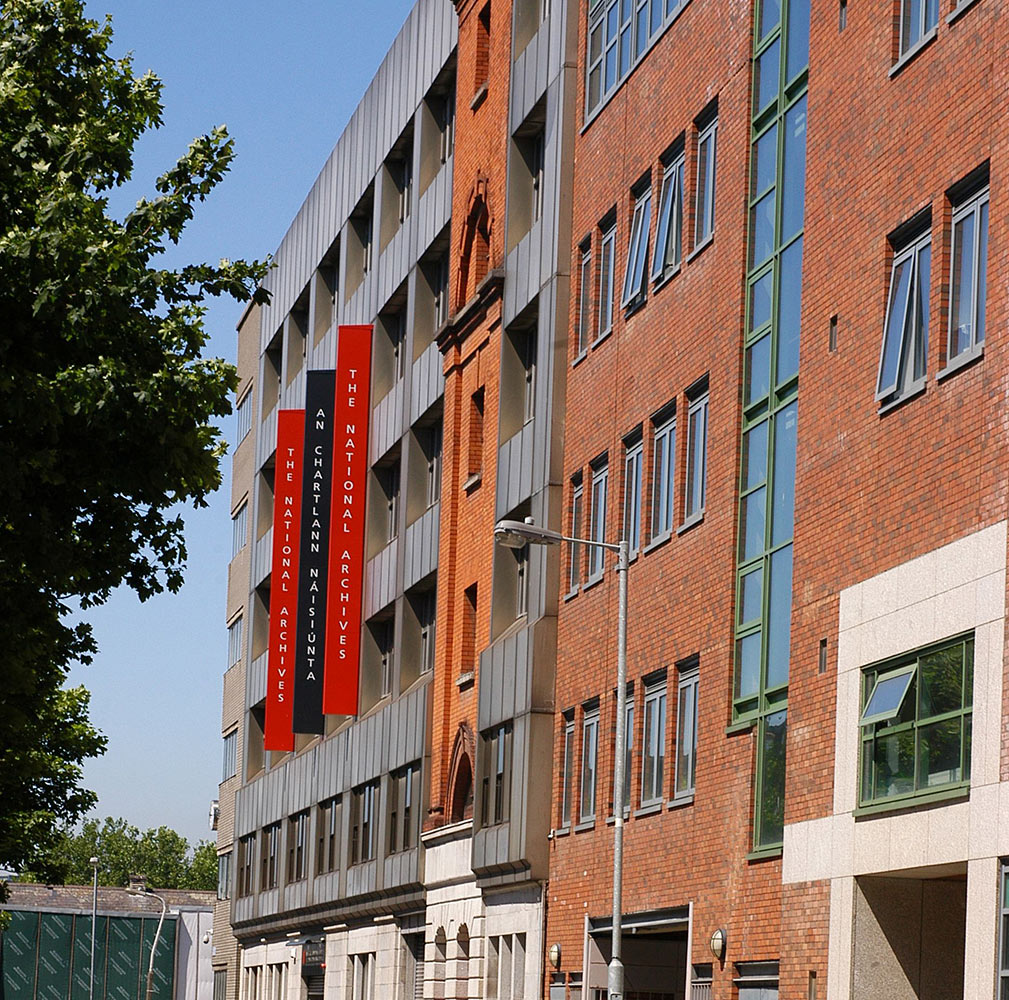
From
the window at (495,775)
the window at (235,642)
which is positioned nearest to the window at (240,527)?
the window at (235,642)

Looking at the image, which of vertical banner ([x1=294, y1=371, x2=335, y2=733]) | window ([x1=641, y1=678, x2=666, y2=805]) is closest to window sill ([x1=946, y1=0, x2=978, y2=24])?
window ([x1=641, y1=678, x2=666, y2=805])

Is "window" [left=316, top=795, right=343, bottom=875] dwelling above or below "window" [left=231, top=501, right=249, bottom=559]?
below

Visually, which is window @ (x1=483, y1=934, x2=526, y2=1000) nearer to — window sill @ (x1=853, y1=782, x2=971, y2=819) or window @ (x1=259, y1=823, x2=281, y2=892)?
window sill @ (x1=853, y1=782, x2=971, y2=819)

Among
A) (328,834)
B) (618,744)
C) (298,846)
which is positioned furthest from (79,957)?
(618,744)

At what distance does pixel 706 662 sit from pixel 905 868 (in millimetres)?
7786

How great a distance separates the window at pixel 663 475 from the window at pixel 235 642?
4081 cm

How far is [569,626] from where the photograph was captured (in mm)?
34781

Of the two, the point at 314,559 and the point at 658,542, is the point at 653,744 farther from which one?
the point at 314,559

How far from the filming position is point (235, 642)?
236ft

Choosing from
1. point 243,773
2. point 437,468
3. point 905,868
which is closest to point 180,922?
point 243,773

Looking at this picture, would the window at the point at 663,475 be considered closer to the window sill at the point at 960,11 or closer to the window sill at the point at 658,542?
the window sill at the point at 658,542

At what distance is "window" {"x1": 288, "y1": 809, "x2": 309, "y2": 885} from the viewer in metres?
56.9

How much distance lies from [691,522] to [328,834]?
2727 cm

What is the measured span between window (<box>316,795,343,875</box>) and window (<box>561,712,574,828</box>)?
1883 cm
